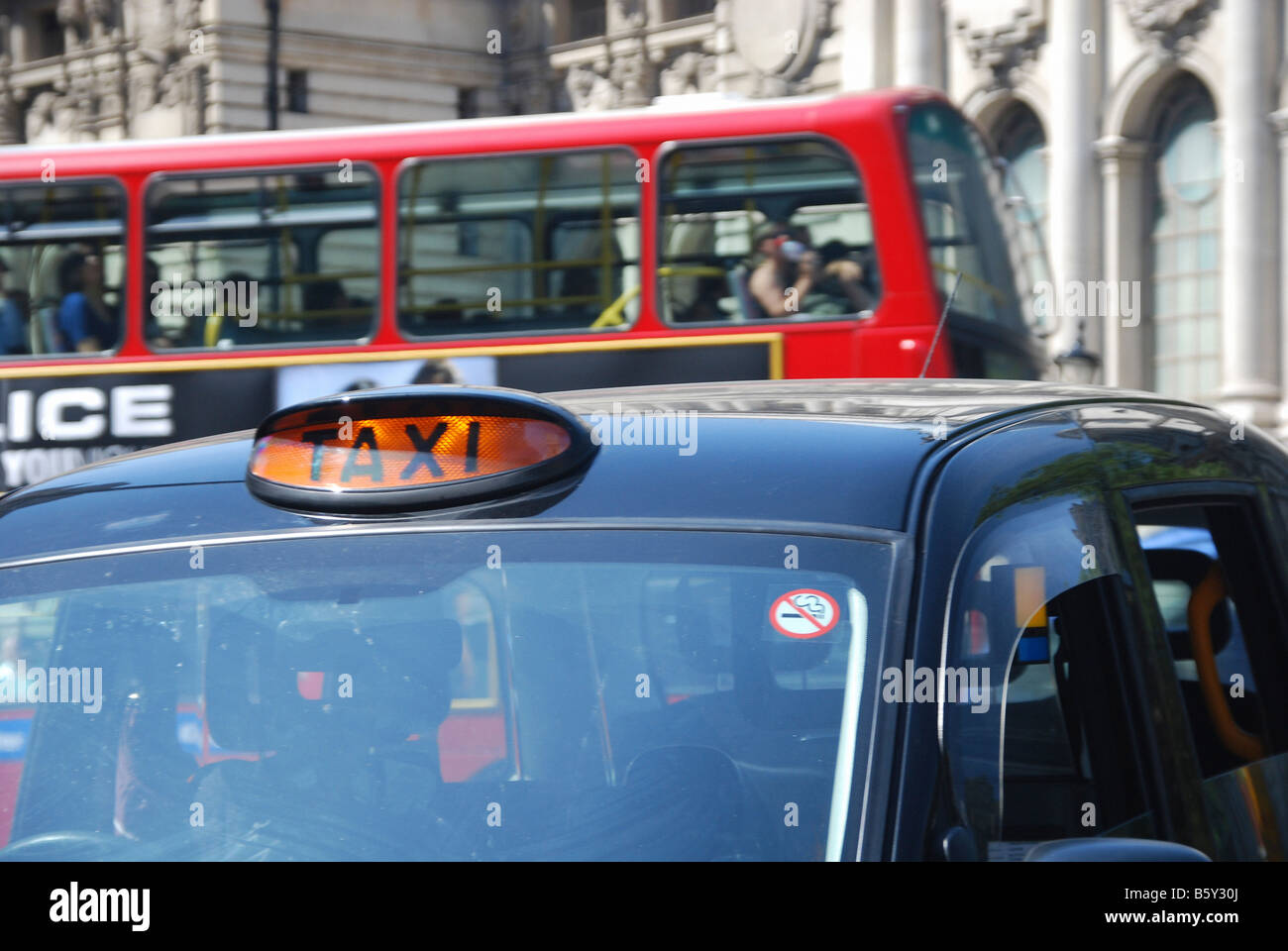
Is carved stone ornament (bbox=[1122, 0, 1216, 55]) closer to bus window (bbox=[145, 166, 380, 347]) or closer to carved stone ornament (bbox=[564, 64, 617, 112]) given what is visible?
carved stone ornament (bbox=[564, 64, 617, 112])

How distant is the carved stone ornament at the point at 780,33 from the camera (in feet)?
93.6

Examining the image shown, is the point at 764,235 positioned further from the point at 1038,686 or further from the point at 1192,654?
the point at 1038,686

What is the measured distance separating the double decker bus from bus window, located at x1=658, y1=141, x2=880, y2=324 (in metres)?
0.01

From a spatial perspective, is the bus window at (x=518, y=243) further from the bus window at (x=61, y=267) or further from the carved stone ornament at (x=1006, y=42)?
the carved stone ornament at (x=1006, y=42)

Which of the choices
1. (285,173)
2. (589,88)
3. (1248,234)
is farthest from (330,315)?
(589,88)

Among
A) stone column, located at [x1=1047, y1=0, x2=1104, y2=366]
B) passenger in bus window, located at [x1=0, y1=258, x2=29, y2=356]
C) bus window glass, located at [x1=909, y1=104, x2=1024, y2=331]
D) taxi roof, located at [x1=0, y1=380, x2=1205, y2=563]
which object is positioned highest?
stone column, located at [x1=1047, y1=0, x2=1104, y2=366]

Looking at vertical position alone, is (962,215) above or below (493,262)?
above

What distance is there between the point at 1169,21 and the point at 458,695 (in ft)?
78.7

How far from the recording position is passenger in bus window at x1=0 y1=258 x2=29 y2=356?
1116cm

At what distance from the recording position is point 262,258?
10836mm

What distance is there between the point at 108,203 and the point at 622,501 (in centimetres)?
979

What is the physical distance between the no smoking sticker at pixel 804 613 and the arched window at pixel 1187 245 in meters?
23.4

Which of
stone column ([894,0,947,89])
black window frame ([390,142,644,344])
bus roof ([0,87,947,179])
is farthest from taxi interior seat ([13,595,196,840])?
stone column ([894,0,947,89])

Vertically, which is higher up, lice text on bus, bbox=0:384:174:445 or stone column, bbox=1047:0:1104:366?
stone column, bbox=1047:0:1104:366
